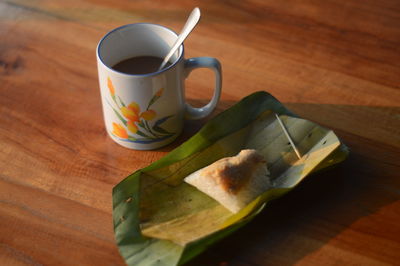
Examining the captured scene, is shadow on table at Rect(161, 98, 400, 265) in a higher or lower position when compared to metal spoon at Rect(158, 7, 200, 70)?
lower

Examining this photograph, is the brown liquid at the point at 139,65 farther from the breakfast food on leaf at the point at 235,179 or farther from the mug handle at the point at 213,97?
the breakfast food on leaf at the point at 235,179

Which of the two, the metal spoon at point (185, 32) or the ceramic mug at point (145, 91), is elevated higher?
the metal spoon at point (185, 32)

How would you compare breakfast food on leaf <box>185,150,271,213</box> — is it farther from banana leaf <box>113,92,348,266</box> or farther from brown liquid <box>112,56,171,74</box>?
brown liquid <box>112,56,171,74</box>

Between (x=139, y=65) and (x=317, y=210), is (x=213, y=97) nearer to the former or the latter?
(x=139, y=65)

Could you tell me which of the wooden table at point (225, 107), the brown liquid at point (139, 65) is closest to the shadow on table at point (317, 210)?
the wooden table at point (225, 107)

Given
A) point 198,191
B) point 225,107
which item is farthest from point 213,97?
point 198,191

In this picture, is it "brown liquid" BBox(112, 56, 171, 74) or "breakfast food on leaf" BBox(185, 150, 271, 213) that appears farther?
"brown liquid" BBox(112, 56, 171, 74)

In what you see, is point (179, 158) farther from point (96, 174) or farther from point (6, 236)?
point (6, 236)

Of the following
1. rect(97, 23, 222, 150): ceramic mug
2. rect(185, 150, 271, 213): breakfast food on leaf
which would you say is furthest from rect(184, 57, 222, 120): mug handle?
rect(185, 150, 271, 213): breakfast food on leaf
